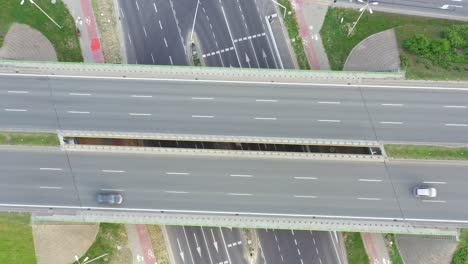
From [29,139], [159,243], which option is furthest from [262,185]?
[29,139]


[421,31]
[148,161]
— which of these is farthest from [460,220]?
[148,161]

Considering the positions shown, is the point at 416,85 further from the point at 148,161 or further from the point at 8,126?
the point at 8,126

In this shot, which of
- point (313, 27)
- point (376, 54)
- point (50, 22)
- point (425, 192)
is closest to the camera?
point (425, 192)

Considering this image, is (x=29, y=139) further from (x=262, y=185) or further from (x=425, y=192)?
(x=425, y=192)

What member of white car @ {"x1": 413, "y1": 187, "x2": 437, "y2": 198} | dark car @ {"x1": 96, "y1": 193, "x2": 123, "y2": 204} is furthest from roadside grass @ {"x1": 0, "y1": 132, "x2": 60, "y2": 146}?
white car @ {"x1": 413, "y1": 187, "x2": 437, "y2": 198}

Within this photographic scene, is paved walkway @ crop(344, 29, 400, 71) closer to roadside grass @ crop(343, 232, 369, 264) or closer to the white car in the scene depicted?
the white car

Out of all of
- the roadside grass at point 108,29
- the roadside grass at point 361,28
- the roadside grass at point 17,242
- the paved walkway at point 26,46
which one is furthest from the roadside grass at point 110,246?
the roadside grass at point 361,28

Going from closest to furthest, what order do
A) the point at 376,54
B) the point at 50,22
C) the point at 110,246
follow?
the point at 110,246, the point at 376,54, the point at 50,22
